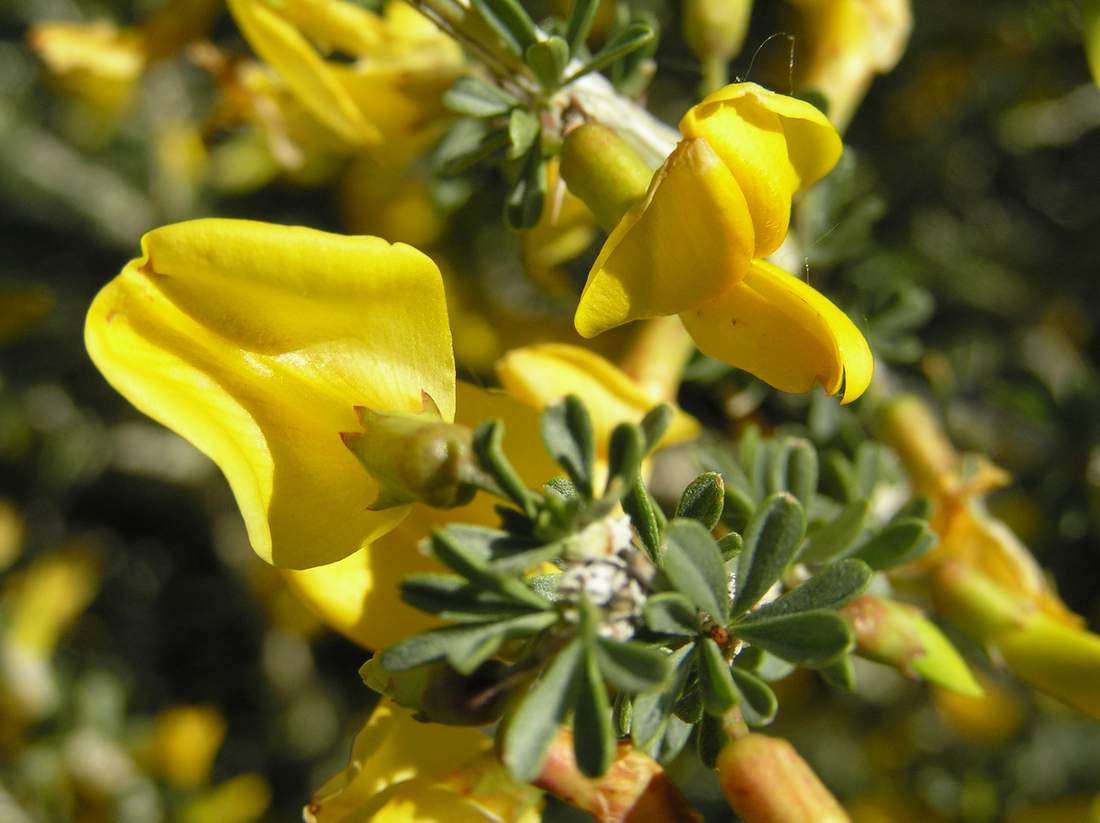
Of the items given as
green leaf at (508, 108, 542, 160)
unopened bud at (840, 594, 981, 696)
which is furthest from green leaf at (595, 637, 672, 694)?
green leaf at (508, 108, 542, 160)

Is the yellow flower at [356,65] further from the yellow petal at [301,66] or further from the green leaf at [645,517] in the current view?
the green leaf at [645,517]

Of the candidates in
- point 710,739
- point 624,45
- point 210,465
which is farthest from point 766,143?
point 210,465

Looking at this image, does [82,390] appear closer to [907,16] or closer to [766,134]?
[907,16]

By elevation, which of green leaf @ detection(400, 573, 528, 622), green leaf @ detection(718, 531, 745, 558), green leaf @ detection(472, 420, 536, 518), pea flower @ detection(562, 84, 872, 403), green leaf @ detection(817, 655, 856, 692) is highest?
pea flower @ detection(562, 84, 872, 403)

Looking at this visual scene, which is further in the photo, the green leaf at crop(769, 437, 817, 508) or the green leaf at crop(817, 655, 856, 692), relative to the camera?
the green leaf at crop(769, 437, 817, 508)

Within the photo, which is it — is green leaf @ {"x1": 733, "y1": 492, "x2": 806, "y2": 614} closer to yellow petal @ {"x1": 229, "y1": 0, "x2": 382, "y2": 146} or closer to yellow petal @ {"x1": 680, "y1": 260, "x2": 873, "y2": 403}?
yellow petal @ {"x1": 680, "y1": 260, "x2": 873, "y2": 403}

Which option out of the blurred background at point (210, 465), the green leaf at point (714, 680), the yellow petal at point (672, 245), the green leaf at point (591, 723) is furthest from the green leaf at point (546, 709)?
the blurred background at point (210, 465)

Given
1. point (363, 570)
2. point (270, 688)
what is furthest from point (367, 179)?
point (363, 570)
